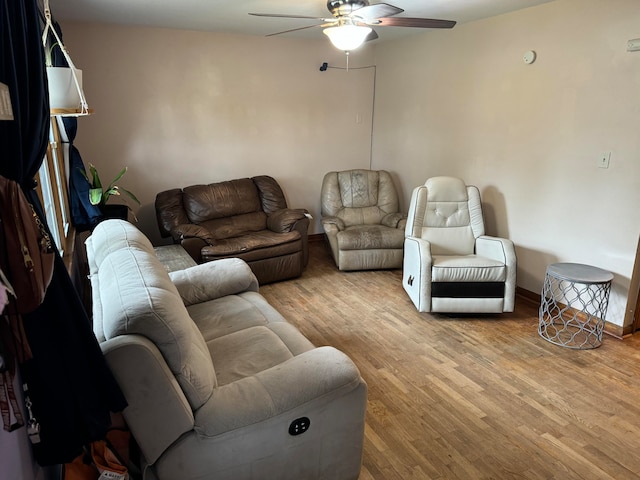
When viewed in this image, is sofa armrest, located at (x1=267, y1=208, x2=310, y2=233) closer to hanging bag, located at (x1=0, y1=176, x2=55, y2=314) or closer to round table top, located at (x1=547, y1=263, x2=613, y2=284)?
round table top, located at (x1=547, y1=263, x2=613, y2=284)

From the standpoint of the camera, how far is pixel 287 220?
4.45m

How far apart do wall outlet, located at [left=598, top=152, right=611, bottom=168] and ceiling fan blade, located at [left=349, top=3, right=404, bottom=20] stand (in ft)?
6.12

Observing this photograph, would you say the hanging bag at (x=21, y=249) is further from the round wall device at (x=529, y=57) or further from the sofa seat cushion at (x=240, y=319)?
the round wall device at (x=529, y=57)

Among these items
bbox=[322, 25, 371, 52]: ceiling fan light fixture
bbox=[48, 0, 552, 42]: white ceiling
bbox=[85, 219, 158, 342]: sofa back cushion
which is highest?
bbox=[48, 0, 552, 42]: white ceiling

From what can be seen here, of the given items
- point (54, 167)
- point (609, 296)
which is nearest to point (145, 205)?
point (54, 167)

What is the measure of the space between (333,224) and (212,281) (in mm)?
2113

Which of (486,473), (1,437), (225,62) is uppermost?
(225,62)

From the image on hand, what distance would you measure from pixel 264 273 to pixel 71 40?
2.72 metres

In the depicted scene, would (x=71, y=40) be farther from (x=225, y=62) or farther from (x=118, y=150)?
(x=225, y=62)

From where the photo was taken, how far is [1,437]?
1.10 m

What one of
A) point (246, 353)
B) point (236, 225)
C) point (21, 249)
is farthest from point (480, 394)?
point (236, 225)

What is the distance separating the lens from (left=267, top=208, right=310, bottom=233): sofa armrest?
14.6ft

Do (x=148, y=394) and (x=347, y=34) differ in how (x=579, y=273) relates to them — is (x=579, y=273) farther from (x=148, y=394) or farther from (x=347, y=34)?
(x=148, y=394)

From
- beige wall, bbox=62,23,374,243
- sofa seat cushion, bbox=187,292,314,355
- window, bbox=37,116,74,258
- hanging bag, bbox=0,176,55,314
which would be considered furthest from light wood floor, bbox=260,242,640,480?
beige wall, bbox=62,23,374,243
